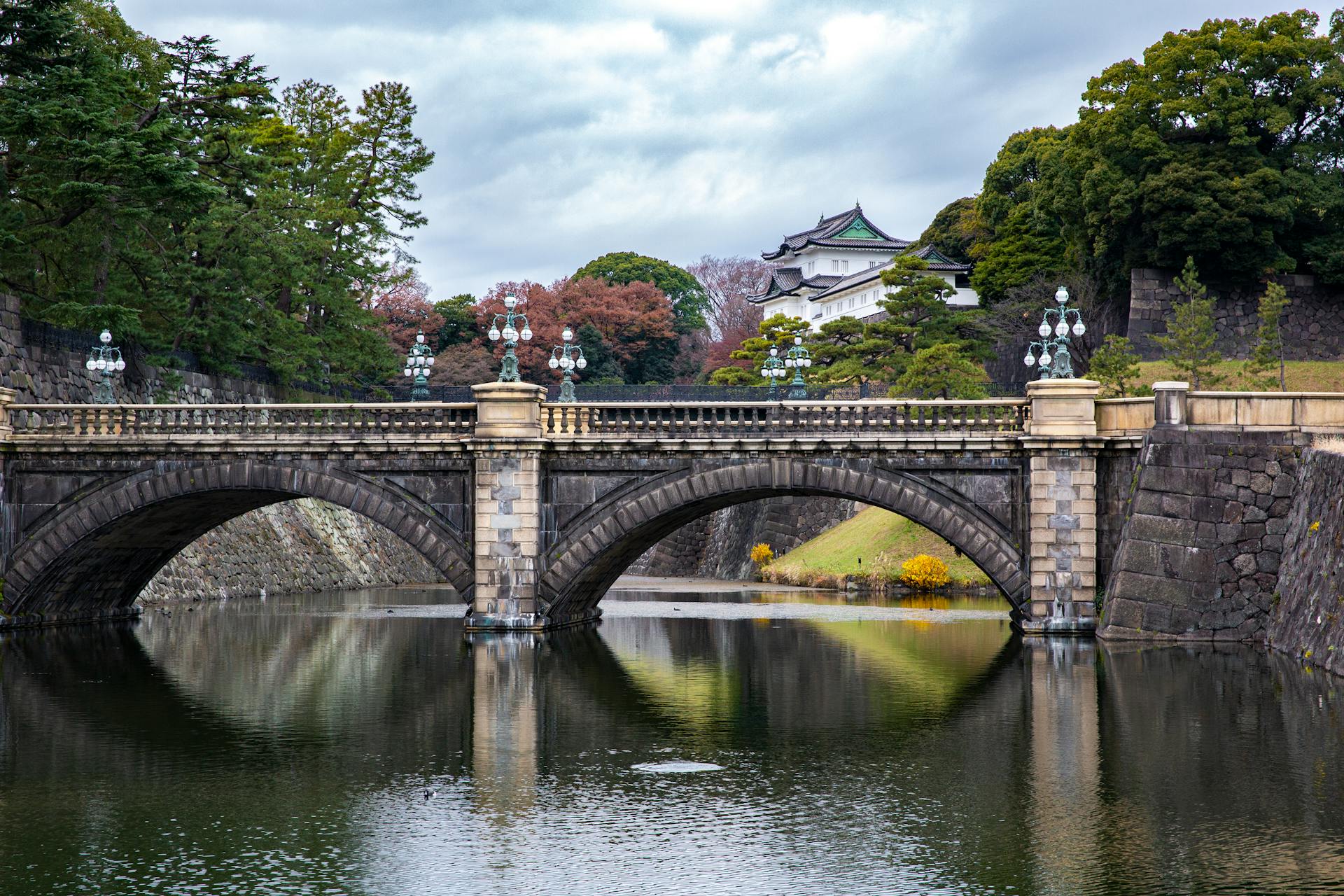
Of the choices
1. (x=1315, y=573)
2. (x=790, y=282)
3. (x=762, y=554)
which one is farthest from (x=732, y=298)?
(x=1315, y=573)

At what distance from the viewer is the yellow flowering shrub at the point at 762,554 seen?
59281 mm

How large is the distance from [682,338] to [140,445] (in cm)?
6920

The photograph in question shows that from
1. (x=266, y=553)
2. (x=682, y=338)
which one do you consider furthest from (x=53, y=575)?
(x=682, y=338)

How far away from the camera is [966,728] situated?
22109mm

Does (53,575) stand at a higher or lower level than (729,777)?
higher

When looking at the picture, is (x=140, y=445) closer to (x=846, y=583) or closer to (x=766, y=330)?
(x=846, y=583)

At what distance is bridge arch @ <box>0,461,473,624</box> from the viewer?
33.4 metres

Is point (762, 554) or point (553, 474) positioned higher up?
point (553, 474)

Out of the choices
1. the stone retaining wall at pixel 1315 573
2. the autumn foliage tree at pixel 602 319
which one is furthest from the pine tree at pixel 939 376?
the autumn foliage tree at pixel 602 319

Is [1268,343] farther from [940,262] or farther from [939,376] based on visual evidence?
[940,262]

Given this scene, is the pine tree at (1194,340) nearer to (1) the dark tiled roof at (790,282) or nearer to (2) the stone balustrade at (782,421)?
(2) the stone balustrade at (782,421)

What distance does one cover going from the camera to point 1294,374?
2093 inches

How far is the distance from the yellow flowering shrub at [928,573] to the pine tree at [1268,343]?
12290mm

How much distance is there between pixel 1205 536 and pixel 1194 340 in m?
21.1
